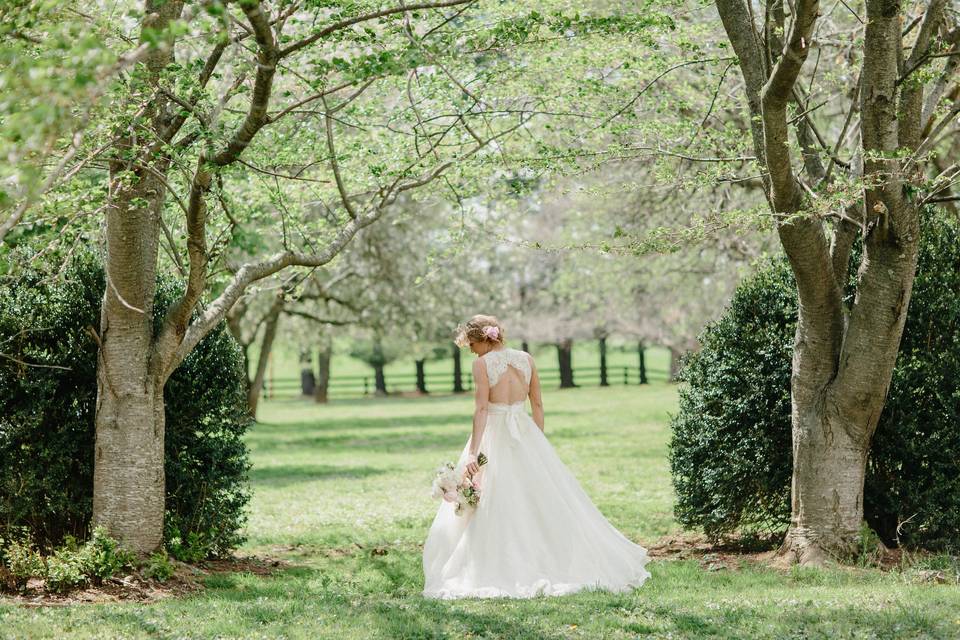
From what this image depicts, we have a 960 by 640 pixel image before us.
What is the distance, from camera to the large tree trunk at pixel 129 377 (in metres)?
7.75

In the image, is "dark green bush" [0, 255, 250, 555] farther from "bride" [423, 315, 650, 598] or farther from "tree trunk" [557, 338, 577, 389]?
"tree trunk" [557, 338, 577, 389]

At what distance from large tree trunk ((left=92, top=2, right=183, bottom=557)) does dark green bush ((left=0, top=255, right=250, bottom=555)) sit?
35 cm

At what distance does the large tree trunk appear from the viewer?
775 centimetres

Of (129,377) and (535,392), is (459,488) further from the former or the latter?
(129,377)

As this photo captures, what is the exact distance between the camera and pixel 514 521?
7.81 m

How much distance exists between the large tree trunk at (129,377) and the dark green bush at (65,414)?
0.35 metres

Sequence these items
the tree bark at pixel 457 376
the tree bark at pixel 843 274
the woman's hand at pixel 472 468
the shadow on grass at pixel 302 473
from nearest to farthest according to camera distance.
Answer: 1. the tree bark at pixel 843 274
2. the woman's hand at pixel 472 468
3. the shadow on grass at pixel 302 473
4. the tree bark at pixel 457 376

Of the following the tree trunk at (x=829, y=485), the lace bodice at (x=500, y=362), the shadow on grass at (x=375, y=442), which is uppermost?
the lace bodice at (x=500, y=362)

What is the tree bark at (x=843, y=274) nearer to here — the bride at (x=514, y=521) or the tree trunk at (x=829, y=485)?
the tree trunk at (x=829, y=485)

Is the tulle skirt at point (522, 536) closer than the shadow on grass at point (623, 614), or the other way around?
the shadow on grass at point (623, 614)

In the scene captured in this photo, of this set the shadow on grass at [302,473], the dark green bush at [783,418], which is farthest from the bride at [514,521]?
the shadow on grass at [302,473]

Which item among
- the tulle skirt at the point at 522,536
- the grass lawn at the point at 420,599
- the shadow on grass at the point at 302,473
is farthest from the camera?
the shadow on grass at the point at 302,473

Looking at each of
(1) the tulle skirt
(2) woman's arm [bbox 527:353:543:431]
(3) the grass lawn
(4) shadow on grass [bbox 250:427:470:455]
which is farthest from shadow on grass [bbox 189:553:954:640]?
(4) shadow on grass [bbox 250:427:470:455]

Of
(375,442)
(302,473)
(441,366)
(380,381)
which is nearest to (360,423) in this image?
(375,442)
